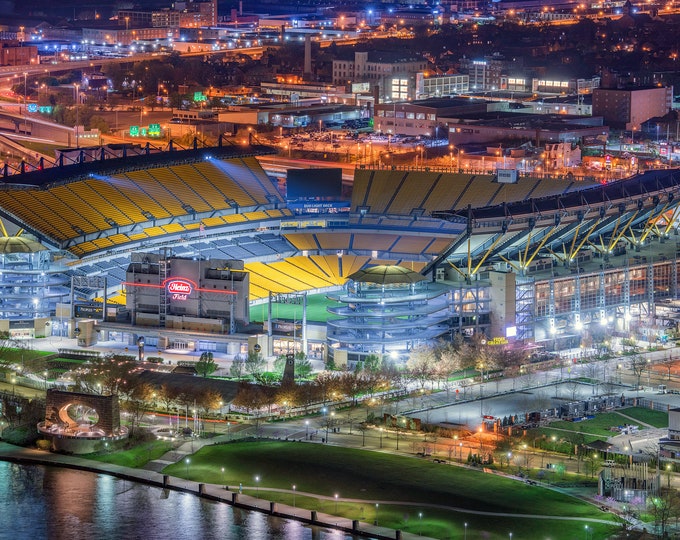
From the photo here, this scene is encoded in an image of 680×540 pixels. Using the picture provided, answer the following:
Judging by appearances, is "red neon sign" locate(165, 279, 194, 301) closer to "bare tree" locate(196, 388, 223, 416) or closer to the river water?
"bare tree" locate(196, 388, 223, 416)

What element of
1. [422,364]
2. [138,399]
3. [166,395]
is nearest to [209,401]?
[166,395]

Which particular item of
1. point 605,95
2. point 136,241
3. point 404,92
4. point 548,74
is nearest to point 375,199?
point 136,241

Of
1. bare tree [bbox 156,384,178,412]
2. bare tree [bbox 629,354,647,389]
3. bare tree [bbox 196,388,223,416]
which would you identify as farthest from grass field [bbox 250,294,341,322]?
bare tree [bbox 629,354,647,389]

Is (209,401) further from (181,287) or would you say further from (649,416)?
(649,416)

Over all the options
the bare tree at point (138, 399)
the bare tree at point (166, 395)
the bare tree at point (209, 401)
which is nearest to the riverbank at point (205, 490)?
the bare tree at point (138, 399)

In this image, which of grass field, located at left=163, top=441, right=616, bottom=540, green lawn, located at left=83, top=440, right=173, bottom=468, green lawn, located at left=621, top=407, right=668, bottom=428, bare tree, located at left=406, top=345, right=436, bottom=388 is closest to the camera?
grass field, located at left=163, top=441, right=616, bottom=540

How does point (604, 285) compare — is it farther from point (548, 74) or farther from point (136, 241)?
point (548, 74)
